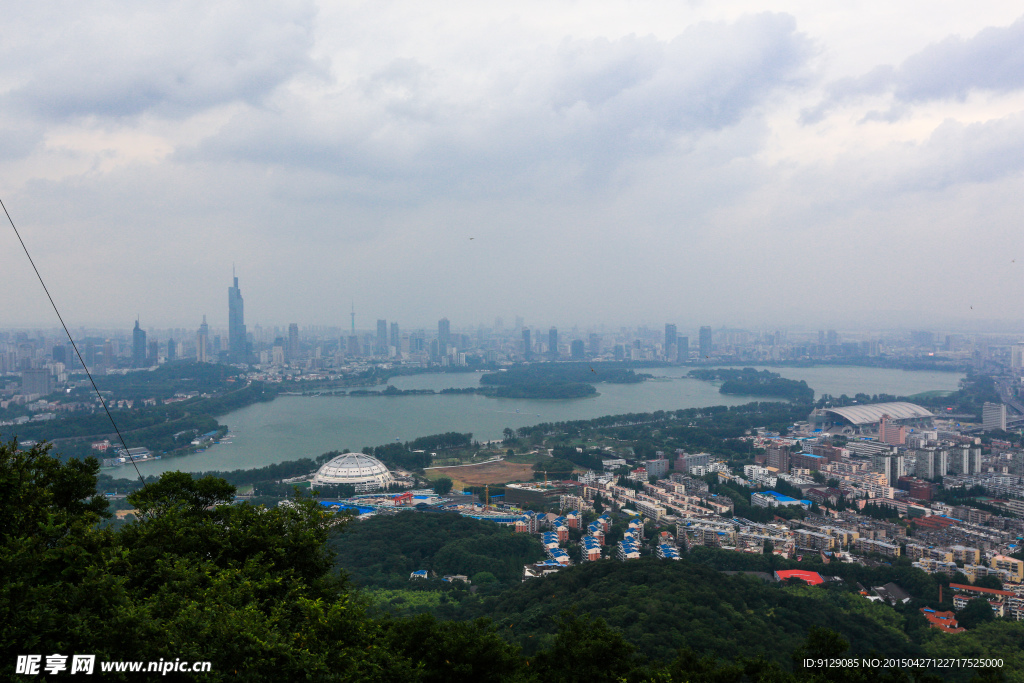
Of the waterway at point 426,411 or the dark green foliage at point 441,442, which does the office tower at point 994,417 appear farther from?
the dark green foliage at point 441,442

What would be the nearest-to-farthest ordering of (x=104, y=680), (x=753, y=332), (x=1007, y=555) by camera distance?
(x=104, y=680), (x=1007, y=555), (x=753, y=332)

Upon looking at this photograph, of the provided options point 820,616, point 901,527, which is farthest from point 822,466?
point 820,616

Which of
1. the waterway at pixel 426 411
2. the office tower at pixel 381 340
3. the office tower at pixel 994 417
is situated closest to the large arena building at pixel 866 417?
the office tower at pixel 994 417

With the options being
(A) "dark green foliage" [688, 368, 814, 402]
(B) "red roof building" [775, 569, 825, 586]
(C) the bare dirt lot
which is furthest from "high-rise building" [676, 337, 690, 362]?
(B) "red roof building" [775, 569, 825, 586]

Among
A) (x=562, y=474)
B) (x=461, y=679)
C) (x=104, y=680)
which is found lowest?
(x=562, y=474)

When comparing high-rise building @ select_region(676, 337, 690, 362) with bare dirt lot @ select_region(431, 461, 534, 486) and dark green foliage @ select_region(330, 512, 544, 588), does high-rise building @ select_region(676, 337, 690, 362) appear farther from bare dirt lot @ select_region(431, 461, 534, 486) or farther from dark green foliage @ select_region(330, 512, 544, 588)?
dark green foliage @ select_region(330, 512, 544, 588)

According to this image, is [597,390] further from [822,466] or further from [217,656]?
[217,656]
